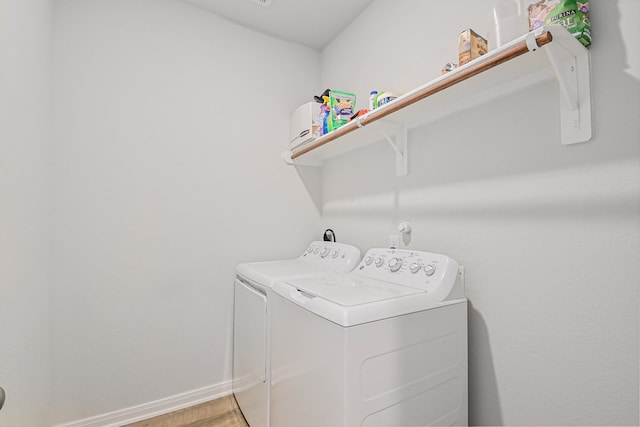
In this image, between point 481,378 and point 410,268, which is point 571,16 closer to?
point 410,268

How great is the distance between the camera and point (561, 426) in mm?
961

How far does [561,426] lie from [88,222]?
2.34 m

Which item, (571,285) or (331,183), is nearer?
(571,285)

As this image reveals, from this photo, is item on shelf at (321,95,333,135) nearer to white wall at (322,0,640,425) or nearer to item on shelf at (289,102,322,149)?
item on shelf at (289,102,322,149)

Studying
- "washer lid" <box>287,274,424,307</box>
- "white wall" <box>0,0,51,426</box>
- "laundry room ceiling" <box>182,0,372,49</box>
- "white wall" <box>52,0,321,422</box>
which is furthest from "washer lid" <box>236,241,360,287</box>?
"laundry room ceiling" <box>182,0,372,49</box>

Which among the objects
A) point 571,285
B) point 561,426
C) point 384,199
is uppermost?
point 384,199

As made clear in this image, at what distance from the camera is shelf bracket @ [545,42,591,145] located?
917 millimetres

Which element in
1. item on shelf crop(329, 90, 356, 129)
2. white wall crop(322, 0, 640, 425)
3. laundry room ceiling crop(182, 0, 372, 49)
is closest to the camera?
white wall crop(322, 0, 640, 425)

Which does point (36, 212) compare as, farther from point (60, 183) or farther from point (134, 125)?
point (134, 125)

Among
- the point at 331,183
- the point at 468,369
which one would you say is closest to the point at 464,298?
Result: the point at 468,369

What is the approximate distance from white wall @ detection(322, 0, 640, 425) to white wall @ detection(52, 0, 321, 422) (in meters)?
1.12

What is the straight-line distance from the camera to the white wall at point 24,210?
0.91 meters

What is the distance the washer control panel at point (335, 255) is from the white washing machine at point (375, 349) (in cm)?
37

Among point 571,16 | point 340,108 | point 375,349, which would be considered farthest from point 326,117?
point 375,349
